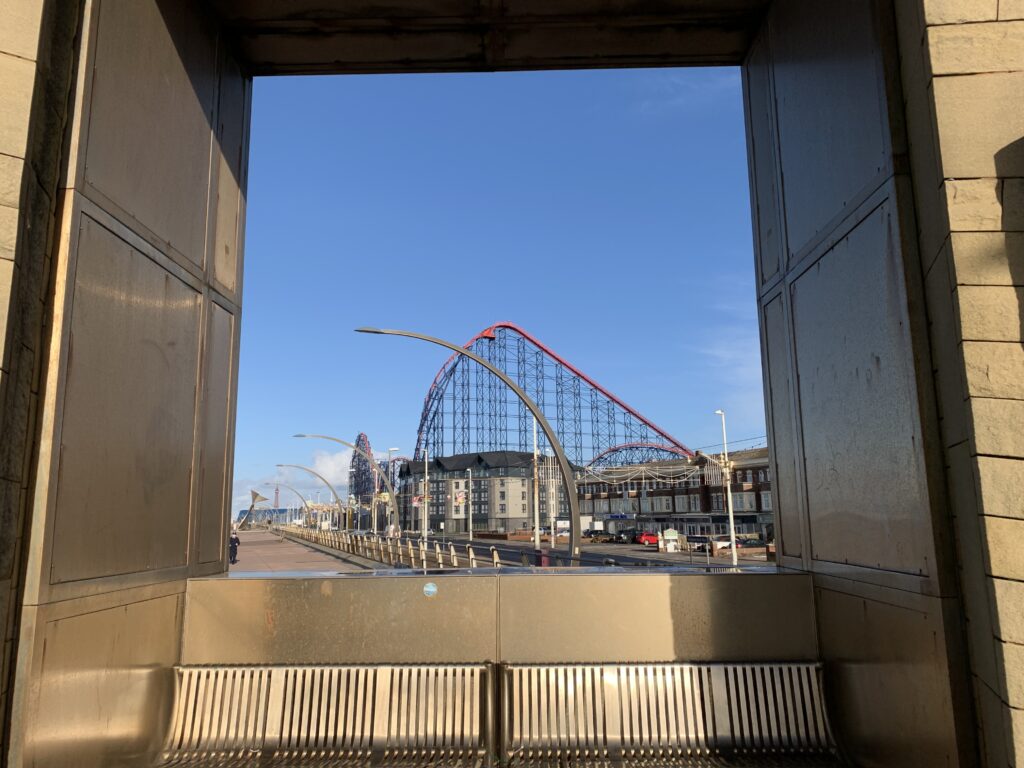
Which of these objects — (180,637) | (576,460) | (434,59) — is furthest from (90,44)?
(576,460)

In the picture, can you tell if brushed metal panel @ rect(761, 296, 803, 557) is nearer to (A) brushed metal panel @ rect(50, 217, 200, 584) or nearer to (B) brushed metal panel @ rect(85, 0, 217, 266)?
(A) brushed metal panel @ rect(50, 217, 200, 584)

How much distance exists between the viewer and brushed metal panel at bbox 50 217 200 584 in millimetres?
3693

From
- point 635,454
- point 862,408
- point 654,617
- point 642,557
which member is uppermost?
point 635,454

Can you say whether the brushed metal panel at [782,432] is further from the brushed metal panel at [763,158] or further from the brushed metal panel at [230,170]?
the brushed metal panel at [230,170]

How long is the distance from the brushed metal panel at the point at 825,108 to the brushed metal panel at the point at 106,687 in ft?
15.5

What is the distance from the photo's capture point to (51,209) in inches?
142

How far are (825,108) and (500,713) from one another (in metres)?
4.45

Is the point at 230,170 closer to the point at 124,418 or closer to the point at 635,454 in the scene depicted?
the point at 124,418

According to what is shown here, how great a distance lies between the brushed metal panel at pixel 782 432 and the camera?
5477mm

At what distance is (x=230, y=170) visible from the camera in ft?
20.2

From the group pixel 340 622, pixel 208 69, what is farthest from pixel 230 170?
pixel 340 622

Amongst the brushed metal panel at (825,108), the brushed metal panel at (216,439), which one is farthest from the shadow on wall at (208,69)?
the brushed metal panel at (825,108)

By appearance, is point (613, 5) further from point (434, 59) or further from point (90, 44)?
point (90, 44)

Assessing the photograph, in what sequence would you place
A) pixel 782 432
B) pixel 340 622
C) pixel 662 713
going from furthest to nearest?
pixel 782 432 < pixel 340 622 < pixel 662 713
